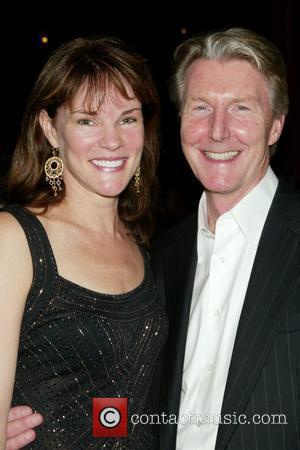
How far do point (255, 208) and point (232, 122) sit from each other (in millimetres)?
353

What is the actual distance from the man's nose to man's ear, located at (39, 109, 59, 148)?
612 millimetres

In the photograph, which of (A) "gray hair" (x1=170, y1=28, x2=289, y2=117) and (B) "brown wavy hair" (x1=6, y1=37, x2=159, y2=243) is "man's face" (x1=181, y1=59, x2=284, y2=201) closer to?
(A) "gray hair" (x1=170, y1=28, x2=289, y2=117)

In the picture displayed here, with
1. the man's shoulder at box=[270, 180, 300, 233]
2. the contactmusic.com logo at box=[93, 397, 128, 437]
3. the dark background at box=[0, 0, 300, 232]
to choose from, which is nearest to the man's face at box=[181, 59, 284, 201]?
the man's shoulder at box=[270, 180, 300, 233]

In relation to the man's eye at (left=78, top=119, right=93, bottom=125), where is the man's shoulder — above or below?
below

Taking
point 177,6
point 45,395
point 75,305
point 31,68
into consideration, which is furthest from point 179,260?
point 177,6

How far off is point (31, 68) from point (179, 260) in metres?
5.22

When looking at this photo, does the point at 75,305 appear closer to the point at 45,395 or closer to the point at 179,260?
the point at 45,395

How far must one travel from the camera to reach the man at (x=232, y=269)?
182 centimetres

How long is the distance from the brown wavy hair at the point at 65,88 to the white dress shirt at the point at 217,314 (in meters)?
0.58

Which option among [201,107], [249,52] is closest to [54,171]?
[201,107]

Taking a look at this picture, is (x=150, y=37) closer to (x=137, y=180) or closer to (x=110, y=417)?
(x=137, y=180)

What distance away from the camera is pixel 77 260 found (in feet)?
6.81

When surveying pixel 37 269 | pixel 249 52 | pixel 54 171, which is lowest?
pixel 37 269

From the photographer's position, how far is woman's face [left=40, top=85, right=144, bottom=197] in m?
2.08
